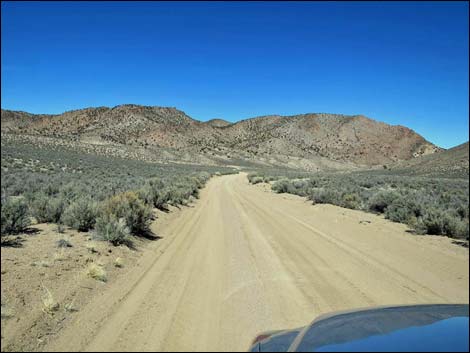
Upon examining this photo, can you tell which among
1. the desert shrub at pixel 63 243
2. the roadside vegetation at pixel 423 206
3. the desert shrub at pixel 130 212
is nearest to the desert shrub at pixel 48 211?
the desert shrub at pixel 130 212

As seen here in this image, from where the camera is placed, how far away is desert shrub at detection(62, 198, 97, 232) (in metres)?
11.9

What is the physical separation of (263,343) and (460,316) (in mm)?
1683

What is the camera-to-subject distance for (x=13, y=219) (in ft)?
35.4

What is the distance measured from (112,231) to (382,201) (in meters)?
11.9

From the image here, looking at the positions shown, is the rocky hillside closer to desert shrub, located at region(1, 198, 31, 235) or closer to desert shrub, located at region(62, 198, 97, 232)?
desert shrub, located at region(62, 198, 97, 232)

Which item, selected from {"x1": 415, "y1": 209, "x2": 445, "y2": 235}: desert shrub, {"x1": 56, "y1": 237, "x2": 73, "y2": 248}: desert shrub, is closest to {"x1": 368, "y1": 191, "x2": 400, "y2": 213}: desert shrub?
{"x1": 415, "y1": 209, "x2": 445, "y2": 235}: desert shrub

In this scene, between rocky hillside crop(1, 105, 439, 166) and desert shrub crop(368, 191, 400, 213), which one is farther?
rocky hillside crop(1, 105, 439, 166)

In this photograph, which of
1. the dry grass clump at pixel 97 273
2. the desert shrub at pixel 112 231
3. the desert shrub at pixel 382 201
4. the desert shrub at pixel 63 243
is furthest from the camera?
the desert shrub at pixel 382 201

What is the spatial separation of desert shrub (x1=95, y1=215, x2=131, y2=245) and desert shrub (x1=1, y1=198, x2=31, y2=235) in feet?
6.51

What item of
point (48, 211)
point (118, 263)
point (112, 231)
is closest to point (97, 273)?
point (118, 263)

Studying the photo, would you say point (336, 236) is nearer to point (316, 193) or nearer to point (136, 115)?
point (316, 193)

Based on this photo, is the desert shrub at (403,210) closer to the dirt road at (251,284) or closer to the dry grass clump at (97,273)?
the dirt road at (251,284)

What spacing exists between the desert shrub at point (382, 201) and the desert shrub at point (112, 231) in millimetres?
11275

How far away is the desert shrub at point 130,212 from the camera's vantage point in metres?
12.5
